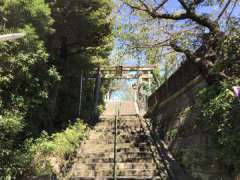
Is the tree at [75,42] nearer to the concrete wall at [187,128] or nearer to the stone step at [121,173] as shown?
the concrete wall at [187,128]

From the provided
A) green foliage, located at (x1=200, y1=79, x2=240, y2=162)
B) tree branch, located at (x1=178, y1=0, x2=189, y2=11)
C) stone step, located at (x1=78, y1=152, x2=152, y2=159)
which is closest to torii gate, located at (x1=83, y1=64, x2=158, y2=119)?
stone step, located at (x1=78, y1=152, x2=152, y2=159)

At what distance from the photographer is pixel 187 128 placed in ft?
32.5

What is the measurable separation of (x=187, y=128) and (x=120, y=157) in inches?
86.1

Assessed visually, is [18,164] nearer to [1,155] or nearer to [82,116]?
[1,155]

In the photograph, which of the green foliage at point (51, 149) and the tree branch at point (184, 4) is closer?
the tree branch at point (184, 4)

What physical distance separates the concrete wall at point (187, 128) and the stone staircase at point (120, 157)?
701 mm

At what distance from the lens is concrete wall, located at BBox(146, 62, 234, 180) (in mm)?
8030

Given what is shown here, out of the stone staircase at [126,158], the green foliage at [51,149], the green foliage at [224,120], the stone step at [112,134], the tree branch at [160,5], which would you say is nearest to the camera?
the green foliage at [224,120]

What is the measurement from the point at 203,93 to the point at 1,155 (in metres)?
4.86

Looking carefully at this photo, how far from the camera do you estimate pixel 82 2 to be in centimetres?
1373

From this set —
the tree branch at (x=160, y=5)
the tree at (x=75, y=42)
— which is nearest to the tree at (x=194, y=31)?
the tree branch at (x=160, y=5)

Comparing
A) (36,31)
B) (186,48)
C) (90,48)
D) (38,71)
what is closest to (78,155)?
(38,71)

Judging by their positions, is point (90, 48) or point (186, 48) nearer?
point (186, 48)

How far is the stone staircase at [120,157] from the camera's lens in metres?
9.41
